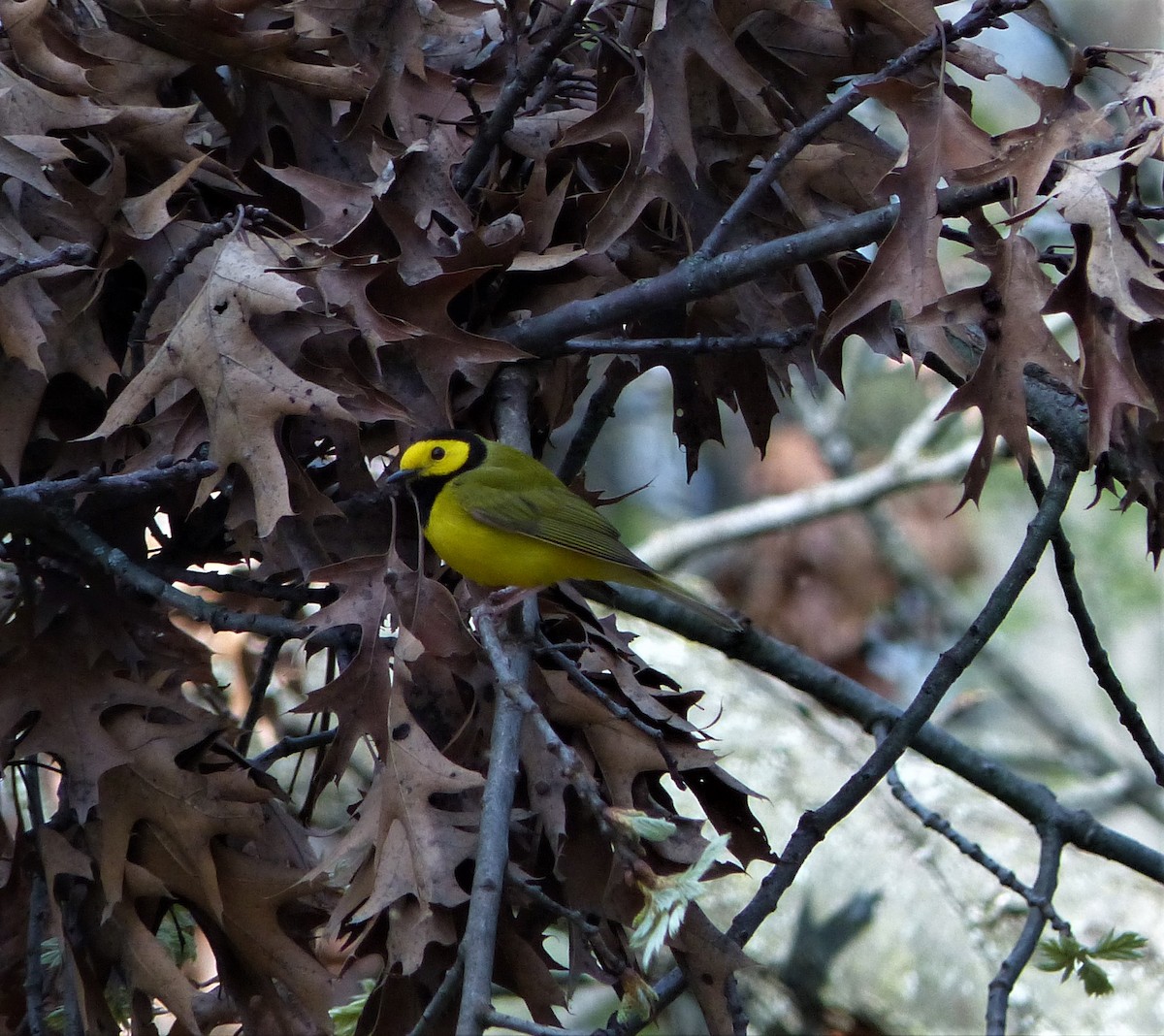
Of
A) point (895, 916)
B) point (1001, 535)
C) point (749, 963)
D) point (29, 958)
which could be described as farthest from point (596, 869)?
point (1001, 535)

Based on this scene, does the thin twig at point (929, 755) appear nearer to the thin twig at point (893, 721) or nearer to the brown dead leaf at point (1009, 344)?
the thin twig at point (893, 721)

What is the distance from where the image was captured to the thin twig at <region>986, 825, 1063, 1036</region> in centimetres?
227

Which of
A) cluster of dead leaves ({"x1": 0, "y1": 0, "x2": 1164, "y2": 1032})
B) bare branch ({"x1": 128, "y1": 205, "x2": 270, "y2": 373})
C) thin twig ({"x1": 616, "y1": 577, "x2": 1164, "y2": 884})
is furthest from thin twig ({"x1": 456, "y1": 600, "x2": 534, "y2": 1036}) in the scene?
thin twig ({"x1": 616, "y1": 577, "x2": 1164, "y2": 884})

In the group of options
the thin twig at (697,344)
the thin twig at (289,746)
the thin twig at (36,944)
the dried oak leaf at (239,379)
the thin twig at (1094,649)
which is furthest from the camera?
the thin twig at (1094,649)

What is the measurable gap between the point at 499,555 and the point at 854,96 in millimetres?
1411

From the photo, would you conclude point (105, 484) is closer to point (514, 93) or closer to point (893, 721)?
point (514, 93)

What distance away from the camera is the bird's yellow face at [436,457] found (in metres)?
2.69

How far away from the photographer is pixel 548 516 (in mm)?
3324

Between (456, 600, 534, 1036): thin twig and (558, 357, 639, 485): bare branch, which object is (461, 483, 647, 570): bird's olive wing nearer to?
(558, 357, 639, 485): bare branch

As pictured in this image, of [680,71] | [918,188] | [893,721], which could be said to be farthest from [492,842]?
[893,721]

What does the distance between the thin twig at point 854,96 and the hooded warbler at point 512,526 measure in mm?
694

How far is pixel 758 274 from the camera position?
234cm

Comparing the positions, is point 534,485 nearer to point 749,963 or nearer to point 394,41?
point 394,41


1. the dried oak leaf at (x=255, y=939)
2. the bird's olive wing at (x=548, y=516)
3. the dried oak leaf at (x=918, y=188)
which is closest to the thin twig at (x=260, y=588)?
the dried oak leaf at (x=255, y=939)
